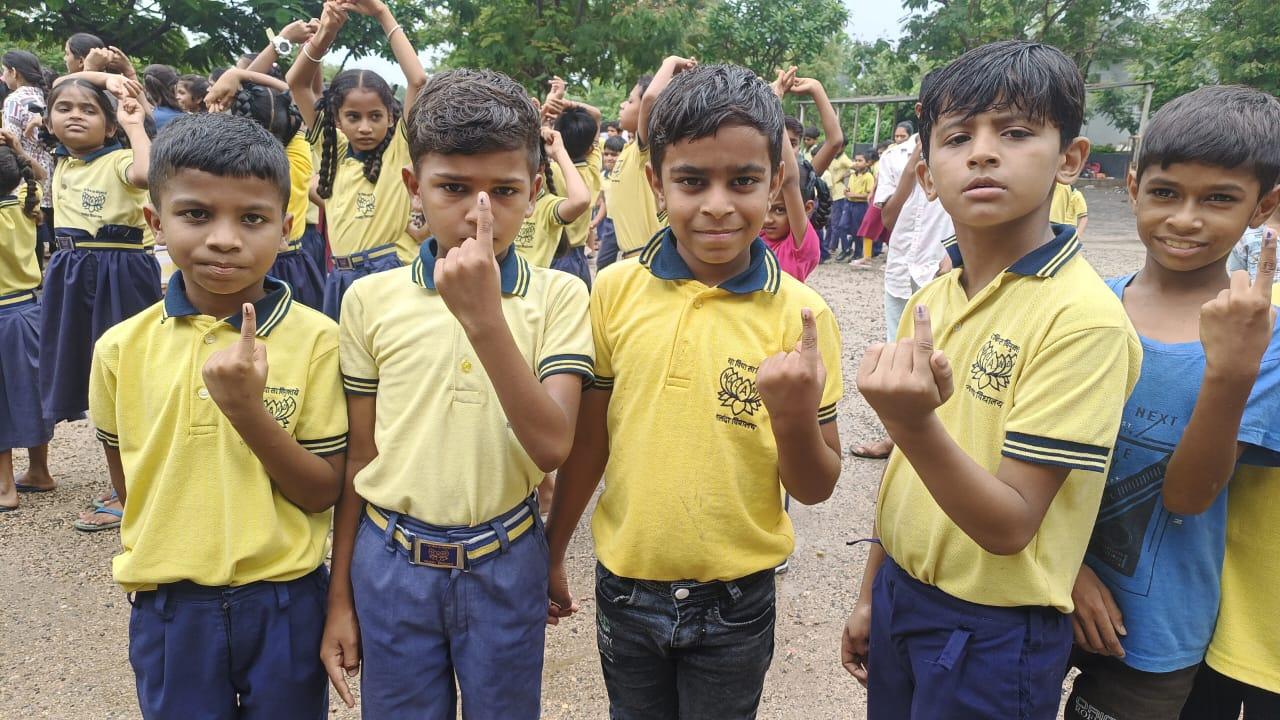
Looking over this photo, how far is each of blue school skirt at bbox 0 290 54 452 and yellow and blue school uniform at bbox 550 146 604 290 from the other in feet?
8.29

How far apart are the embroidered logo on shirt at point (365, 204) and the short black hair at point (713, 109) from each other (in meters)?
2.39

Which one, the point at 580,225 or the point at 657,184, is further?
the point at 580,225

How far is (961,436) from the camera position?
1.43 m

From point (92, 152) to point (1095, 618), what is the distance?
13.6 feet

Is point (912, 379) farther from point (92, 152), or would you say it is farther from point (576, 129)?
point (576, 129)

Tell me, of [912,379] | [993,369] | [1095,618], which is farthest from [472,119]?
[1095,618]

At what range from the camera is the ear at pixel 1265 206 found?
1525 mm

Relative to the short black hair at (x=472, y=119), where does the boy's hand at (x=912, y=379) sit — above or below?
below

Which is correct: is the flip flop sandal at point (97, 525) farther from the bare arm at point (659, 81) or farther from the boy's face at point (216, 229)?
the bare arm at point (659, 81)

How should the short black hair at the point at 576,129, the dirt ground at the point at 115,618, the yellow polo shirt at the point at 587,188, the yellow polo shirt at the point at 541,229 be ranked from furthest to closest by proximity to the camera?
1. the short black hair at the point at 576,129
2. the yellow polo shirt at the point at 587,188
3. the yellow polo shirt at the point at 541,229
4. the dirt ground at the point at 115,618

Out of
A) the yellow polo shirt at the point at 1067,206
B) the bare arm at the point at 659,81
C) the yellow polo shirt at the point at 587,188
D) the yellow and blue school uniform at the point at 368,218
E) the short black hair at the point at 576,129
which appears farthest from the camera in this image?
the short black hair at the point at 576,129

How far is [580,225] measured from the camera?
4.63 m

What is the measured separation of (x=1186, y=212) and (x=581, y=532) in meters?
2.69

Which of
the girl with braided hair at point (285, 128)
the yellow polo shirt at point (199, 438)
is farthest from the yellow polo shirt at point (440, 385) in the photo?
the girl with braided hair at point (285, 128)
